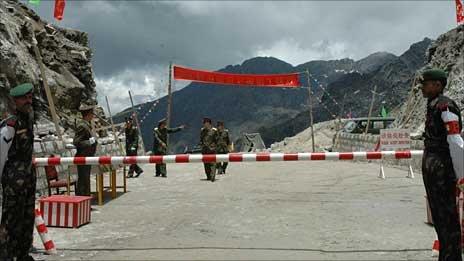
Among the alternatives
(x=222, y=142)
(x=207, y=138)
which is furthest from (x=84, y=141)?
(x=222, y=142)

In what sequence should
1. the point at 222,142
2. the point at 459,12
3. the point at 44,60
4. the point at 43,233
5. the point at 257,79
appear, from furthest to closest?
1. the point at 257,79
2. the point at 44,60
3. the point at 459,12
4. the point at 222,142
5. the point at 43,233

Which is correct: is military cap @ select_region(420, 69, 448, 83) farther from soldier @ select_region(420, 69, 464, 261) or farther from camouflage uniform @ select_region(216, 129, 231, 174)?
camouflage uniform @ select_region(216, 129, 231, 174)

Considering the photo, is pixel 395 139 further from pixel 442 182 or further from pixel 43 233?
pixel 43 233

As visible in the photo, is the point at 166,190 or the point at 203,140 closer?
the point at 166,190

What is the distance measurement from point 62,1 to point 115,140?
6934 millimetres

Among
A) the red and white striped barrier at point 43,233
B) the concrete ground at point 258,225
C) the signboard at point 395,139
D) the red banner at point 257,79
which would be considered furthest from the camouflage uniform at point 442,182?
the red banner at point 257,79

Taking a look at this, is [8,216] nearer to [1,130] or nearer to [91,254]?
[1,130]

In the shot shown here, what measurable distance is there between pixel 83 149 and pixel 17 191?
4436mm

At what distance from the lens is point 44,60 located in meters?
22.0

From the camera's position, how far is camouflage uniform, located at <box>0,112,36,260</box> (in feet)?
15.0

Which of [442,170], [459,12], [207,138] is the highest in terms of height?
[459,12]

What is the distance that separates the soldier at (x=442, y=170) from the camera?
430 centimetres

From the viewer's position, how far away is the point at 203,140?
1482 centimetres

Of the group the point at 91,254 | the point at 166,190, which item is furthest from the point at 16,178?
the point at 166,190
